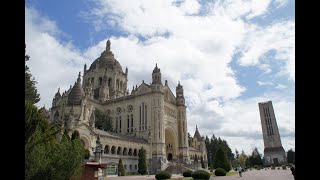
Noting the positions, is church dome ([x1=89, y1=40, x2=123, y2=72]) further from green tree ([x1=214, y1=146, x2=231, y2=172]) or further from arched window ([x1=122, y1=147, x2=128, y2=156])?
green tree ([x1=214, y1=146, x2=231, y2=172])

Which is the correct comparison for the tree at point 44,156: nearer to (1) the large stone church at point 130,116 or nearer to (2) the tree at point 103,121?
(1) the large stone church at point 130,116

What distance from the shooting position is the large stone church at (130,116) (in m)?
54.8

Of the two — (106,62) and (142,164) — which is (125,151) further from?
(106,62)

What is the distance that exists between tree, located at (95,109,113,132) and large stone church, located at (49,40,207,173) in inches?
61.5

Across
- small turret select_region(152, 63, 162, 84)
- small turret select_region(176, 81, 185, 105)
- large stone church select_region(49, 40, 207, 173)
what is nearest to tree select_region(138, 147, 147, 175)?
large stone church select_region(49, 40, 207, 173)

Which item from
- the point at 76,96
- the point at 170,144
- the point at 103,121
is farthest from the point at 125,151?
the point at 170,144

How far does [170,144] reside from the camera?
74938mm

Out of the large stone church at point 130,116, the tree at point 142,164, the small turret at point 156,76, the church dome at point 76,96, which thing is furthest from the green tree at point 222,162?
the church dome at point 76,96

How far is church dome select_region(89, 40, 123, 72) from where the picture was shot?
292ft
